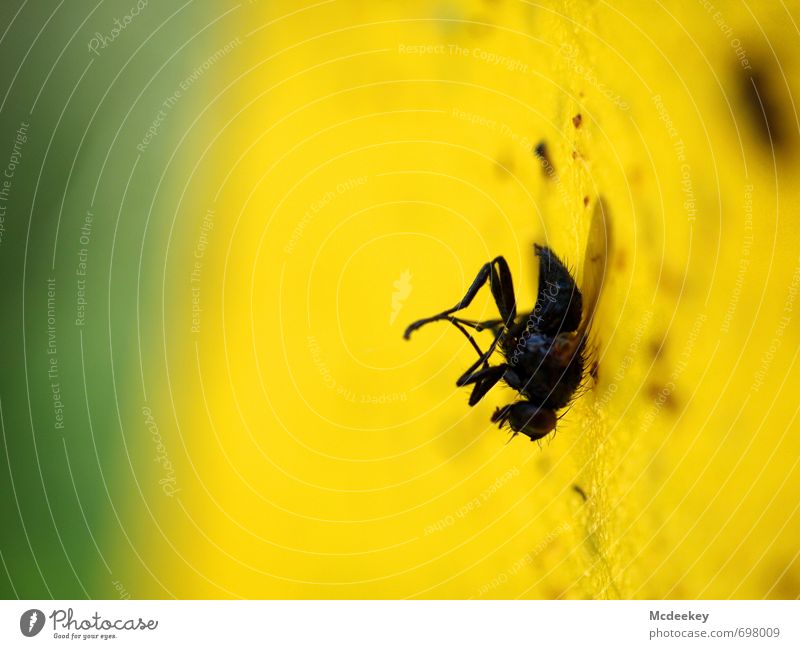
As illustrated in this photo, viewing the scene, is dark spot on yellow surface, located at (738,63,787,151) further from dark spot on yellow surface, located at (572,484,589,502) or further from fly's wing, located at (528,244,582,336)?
dark spot on yellow surface, located at (572,484,589,502)
